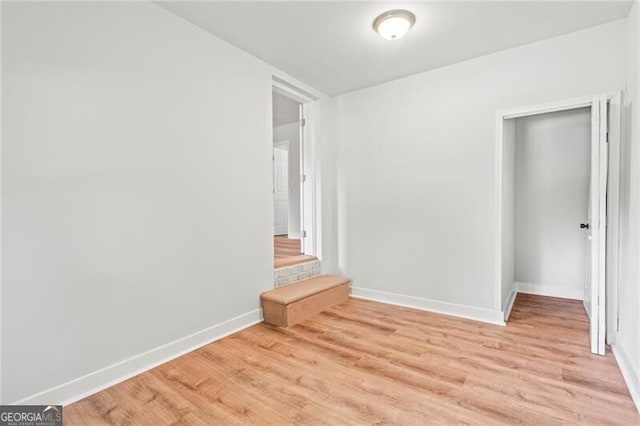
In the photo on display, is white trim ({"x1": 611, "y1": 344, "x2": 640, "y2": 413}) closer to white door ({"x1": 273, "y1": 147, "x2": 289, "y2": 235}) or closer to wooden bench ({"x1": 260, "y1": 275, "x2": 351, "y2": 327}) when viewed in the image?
wooden bench ({"x1": 260, "y1": 275, "x2": 351, "y2": 327})

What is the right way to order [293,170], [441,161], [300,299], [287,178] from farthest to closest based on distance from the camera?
[287,178] → [293,170] → [441,161] → [300,299]

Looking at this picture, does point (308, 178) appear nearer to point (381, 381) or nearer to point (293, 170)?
point (293, 170)

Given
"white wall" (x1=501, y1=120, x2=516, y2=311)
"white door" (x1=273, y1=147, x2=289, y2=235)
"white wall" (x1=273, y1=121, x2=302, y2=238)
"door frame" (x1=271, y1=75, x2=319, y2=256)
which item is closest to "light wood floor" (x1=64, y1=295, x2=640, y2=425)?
"white wall" (x1=501, y1=120, x2=516, y2=311)

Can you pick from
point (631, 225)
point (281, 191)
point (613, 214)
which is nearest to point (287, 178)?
point (281, 191)

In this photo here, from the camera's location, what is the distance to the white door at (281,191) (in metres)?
6.78

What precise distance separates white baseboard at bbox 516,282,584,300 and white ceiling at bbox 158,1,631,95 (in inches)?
112

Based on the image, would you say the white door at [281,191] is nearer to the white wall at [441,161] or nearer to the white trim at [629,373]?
the white wall at [441,161]

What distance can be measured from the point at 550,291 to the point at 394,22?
143 inches

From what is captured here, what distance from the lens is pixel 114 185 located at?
79.1 inches

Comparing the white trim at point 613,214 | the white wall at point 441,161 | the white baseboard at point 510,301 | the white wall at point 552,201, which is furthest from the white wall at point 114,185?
the white wall at point 552,201

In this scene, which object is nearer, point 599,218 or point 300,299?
point 599,218

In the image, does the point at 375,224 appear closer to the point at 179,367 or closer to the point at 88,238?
the point at 179,367

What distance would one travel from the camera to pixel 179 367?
7.18 feet

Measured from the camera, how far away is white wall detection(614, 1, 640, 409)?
1929 millimetres
